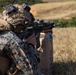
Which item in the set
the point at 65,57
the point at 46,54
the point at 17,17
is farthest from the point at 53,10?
the point at 17,17

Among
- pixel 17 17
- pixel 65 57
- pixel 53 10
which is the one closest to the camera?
A: pixel 17 17

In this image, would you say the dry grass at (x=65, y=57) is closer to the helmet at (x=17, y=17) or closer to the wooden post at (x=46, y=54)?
the wooden post at (x=46, y=54)

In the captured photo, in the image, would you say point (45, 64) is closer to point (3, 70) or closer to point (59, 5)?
point (3, 70)

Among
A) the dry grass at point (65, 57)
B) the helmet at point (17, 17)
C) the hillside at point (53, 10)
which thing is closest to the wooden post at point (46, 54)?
the dry grass at point (65, 57)

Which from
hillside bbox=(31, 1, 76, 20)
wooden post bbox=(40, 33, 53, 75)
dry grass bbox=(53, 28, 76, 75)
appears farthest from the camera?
hillside bbox=(31, 1, 76, 20)

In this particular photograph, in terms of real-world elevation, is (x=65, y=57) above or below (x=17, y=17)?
below

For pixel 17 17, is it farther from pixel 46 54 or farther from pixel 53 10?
pixel 53 10

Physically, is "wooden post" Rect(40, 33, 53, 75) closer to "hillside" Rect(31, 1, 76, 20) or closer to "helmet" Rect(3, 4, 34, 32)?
"helmet" Rect(3, 4, 34, 32)

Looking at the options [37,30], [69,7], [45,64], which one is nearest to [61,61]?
[45,64]

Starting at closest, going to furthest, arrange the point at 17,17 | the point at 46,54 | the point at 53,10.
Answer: the point at 17,17, the point at 46,54, the point at 53,10

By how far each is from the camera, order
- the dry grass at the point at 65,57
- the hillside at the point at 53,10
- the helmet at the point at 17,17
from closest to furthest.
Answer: the helmet at the point at 17,17, the dry grass at the point at 65,57, the hillside at the point at 53,10

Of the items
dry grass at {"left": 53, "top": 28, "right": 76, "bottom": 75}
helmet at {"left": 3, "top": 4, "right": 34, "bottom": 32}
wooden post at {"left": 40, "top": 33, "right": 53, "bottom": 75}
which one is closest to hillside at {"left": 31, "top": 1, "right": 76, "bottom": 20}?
dry grass at {"left": 53, "top": 28, "right": 76, "bottom": 75}

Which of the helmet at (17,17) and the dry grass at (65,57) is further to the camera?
the dry grass at (65,57)

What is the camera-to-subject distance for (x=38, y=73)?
115 inches
